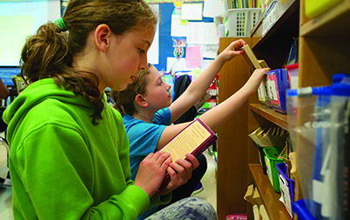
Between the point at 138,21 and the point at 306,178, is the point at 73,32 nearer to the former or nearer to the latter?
the point at 138,21

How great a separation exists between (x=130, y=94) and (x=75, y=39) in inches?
21.0

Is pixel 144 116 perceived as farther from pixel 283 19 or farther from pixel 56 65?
pixel 283 19

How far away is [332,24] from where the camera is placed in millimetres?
427

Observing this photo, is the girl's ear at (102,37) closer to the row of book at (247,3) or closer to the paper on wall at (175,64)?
the row of book at (247,3)

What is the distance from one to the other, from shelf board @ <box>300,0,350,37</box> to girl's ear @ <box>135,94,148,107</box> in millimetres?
851

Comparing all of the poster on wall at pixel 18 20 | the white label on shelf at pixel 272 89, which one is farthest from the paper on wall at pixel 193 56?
the white label on shelf at pixel 272 89

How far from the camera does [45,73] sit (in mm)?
717

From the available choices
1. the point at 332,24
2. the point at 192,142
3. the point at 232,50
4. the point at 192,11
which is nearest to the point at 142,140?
the point at 192,142

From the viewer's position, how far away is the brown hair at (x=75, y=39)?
0.71m

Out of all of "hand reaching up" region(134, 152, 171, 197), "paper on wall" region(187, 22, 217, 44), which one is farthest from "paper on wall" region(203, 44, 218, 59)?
"hand reaching up" region(134, 152, 171, 197)

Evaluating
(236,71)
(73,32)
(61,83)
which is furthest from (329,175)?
(236,71)

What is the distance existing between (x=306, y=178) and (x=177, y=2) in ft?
11.2

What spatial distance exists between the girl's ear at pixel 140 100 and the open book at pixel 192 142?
0.40 m

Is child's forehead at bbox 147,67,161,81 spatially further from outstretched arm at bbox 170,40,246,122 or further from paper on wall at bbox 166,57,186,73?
paper on wall at bbox 166,57,186,73
